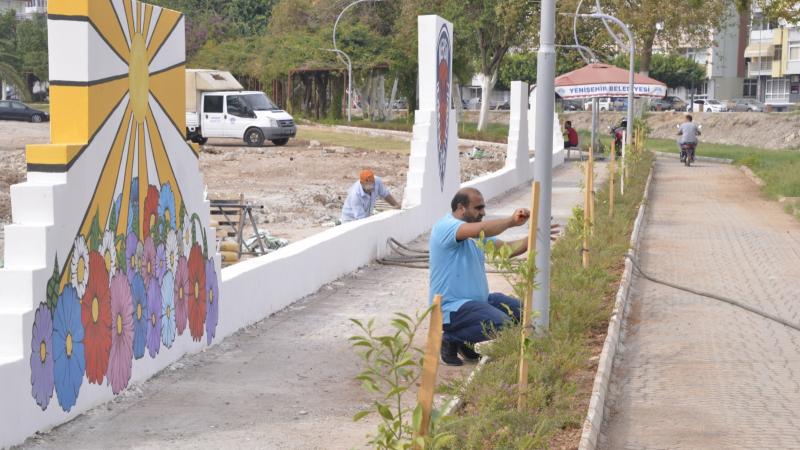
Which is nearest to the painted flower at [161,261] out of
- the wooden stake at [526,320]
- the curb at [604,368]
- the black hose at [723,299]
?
the wooden stake at [526,320]

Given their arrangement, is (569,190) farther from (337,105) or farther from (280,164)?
(337,105)

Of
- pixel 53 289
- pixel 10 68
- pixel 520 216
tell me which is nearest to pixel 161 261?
pixel 53 289

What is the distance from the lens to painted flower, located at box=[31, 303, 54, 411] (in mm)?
6668

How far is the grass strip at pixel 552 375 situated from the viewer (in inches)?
258

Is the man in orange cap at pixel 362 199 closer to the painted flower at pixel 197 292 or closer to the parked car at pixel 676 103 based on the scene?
the painted flower at pixel 197 292

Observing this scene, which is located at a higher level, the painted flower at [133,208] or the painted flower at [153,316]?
the painted flower at [133,208]

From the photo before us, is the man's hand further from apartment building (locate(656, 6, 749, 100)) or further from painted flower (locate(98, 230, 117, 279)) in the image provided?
apartment building (locate(656, 6, 749, 100))

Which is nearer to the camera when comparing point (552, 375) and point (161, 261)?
point (552, 375)

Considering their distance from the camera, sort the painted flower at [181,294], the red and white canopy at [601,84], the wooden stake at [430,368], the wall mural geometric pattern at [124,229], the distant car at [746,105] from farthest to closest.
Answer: the distant car at [746,105]
the red and white canopy at [601,84]
the painted flower at [181,294]
the wall mural geometric pattern at [124,229]
the wooden stake at [430,368]

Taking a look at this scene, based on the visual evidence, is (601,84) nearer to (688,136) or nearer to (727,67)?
(688,136)

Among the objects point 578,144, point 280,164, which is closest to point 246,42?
point 578,144

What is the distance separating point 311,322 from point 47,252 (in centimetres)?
444

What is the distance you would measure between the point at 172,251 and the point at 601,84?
24.3 metres

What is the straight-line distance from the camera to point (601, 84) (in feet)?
105
